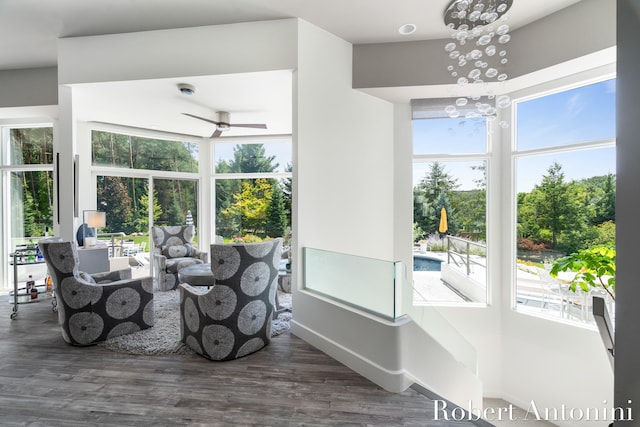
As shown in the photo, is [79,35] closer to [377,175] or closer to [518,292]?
[377,175]

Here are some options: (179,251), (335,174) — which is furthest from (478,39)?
(179,251)

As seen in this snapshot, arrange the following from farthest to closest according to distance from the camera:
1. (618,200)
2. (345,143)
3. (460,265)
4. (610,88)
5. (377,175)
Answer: (460,265), (377,175), (345,143), (610,88), (618,200)

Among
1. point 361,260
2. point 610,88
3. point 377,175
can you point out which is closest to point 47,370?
point 361,260

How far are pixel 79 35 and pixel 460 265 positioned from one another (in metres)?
5.88

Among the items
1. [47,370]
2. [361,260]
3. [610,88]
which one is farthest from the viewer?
[610,88]

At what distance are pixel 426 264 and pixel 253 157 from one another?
4074 millimetres

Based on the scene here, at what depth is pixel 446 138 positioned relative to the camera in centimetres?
456

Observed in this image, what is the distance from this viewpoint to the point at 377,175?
4.15 metres

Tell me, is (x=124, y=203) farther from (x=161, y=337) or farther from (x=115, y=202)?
(x=161, y=337)

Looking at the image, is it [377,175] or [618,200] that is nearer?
[618,200]

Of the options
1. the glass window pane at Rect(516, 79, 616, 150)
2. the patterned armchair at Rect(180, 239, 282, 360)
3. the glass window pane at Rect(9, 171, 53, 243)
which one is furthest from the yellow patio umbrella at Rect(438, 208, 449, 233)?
the glass window pane at Rect(9, 171, 53, 243)

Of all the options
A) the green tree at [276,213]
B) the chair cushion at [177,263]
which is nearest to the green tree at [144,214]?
the chair cushion at [177,263]

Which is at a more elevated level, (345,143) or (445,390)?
(345,143)

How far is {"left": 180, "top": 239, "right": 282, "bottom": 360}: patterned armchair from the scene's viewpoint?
2.57 metres
